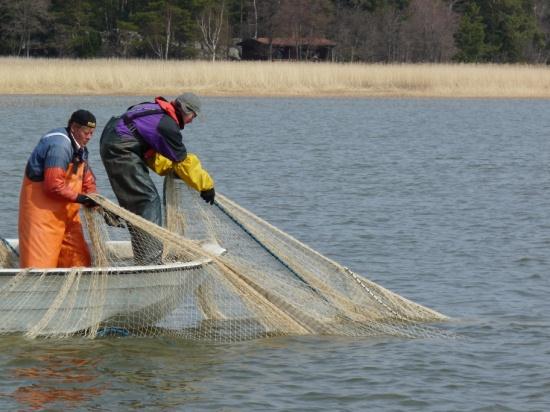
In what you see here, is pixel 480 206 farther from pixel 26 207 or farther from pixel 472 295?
pixel 26 207

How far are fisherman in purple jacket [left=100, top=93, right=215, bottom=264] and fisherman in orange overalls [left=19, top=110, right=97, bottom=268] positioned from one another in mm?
283

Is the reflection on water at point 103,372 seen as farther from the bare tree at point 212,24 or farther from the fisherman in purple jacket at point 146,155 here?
the bare tree at point 212,24

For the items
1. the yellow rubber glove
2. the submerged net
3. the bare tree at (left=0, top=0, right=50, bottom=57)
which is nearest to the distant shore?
the bare tree at (left=0, top=0, right=50, bottom=57)

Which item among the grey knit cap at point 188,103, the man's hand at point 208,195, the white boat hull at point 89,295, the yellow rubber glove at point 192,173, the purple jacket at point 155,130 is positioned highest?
the grey knit cap at point 188,103

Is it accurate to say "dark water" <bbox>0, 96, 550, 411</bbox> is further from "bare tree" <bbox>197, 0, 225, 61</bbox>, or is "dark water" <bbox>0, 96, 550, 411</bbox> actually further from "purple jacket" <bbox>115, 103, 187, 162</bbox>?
"bare tree" <bbox>197, 0, 225, 61</bbox>

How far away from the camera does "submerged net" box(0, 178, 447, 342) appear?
8.62 m

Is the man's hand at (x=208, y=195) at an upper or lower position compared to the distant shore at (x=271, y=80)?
upper

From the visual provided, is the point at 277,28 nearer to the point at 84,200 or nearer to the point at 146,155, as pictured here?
the point at 146,155

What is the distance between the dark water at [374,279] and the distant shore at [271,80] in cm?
1129

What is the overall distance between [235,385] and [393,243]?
5779mm

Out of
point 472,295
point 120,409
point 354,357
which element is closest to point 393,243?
point 472,295

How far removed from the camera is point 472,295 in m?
11.0

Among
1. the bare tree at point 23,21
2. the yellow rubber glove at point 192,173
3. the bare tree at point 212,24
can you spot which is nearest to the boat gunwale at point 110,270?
the yellow rubber glove at point 192,173

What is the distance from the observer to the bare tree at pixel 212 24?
213 ft
